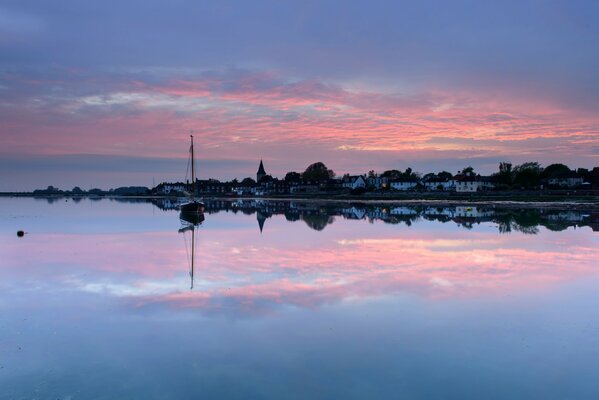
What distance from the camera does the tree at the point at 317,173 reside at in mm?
166750

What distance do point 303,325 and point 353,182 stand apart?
133 m

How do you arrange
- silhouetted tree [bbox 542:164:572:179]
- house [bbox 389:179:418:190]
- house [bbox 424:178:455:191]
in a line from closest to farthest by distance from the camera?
1. silhouetted tree [bbox 542:164:572:179]
2. house [bbox 424:178:455:191]
3. house [bbox 389:179:418:190]

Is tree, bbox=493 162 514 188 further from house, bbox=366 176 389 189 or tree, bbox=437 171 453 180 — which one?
house, bbox=366 176 389 189

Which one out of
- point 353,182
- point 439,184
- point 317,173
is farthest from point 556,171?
point 317,173

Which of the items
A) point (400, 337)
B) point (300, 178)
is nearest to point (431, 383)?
point (400, 337)

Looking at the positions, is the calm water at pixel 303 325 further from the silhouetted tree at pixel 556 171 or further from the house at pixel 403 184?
the house at pixel 403 184

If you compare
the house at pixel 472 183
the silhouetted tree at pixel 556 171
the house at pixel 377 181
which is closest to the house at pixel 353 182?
the house at pixel 377 181

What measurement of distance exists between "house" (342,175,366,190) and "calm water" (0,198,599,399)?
11757 cm

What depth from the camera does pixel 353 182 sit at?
143 metres

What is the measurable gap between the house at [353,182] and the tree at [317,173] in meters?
14.7

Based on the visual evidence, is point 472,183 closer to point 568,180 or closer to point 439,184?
point 439,184

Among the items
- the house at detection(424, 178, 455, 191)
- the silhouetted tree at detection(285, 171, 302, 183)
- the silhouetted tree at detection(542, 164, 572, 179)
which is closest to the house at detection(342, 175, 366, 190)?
the house at detection(424, 178, 455, 191)

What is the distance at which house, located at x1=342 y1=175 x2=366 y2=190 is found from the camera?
139125mm

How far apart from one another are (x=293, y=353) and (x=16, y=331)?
609 centimetres
